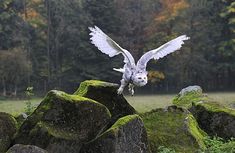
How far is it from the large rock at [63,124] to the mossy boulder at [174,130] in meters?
1.43

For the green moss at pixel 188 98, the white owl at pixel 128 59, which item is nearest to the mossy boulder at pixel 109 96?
the white owl at pixel 128 59

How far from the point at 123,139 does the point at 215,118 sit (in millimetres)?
3304

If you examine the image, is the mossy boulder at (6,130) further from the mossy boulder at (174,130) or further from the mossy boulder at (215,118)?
the mossy boulder at (215,118)

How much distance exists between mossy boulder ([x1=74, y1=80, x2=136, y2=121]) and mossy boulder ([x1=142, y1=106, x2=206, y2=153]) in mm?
565

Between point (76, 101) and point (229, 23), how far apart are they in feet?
144

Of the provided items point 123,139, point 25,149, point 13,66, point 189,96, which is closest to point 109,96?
point 123,139

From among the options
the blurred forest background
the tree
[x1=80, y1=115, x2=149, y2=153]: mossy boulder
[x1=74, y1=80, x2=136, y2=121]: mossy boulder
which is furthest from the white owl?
the blurred forest background

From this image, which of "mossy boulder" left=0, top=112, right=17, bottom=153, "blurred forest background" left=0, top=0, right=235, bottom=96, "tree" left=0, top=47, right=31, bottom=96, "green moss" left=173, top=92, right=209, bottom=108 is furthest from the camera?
"blurred forest background" left=0, top=0, right=235, bottom=96

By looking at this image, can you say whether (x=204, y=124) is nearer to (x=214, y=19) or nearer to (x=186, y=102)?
(x=186, y=102)

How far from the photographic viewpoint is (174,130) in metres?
11.1

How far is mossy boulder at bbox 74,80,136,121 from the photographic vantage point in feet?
37.1

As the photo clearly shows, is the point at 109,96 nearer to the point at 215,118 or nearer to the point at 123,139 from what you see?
the point at 123,139

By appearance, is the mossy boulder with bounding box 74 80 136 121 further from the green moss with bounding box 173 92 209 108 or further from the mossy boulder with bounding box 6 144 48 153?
the green moss with bounding box 173 92 209 108

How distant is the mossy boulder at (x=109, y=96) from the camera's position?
446 inches
